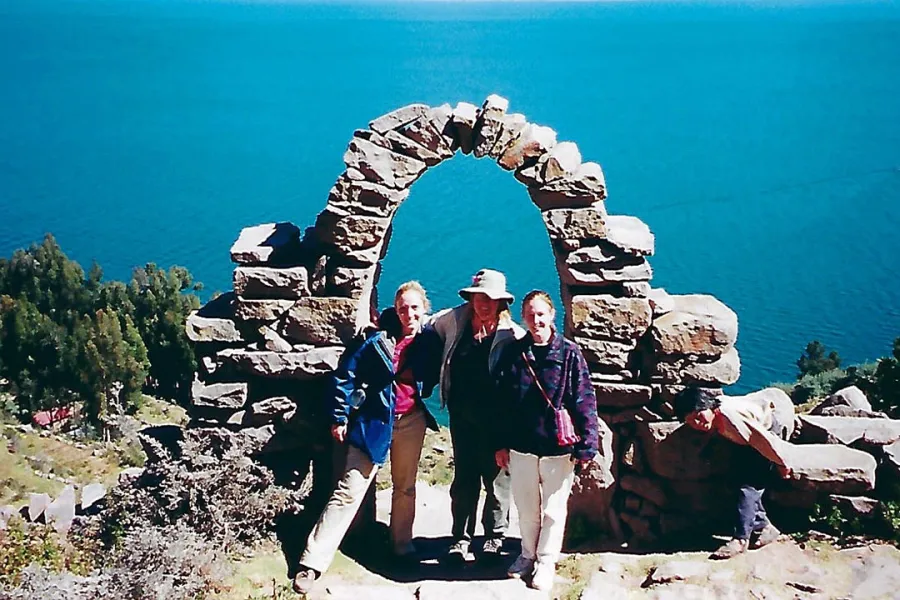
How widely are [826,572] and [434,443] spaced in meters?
7.61

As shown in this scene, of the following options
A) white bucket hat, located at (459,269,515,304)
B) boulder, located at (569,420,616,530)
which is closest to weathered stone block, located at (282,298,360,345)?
white bucket hat, located at (459,269,515,304)

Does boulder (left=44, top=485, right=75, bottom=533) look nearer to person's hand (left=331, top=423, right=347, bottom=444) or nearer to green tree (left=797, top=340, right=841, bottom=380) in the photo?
person's hand (left=331, top=423, right=347, bottom=444)

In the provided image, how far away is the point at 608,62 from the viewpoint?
132m

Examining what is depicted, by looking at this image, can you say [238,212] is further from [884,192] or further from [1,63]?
[1,63]

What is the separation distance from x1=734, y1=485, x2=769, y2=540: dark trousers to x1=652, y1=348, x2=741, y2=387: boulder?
0.86 m

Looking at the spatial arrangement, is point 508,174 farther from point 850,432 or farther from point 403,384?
point 403,384

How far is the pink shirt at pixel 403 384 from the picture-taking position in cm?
677

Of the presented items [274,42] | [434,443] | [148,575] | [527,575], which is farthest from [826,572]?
[274,42]

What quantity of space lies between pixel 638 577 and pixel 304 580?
8.14ft

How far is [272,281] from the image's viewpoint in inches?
289

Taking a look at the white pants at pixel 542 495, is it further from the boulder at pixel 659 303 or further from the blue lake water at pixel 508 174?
the blue lake water at pixel 508 174

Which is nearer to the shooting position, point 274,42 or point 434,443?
point 434,443

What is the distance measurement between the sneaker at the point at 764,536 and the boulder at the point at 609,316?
69.8 inches

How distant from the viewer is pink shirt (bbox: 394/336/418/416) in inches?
267
